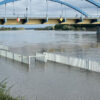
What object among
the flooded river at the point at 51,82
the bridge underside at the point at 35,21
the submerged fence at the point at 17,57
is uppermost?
the bridge underside at the point at 35,21

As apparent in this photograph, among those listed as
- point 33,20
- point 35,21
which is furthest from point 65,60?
point 35,21

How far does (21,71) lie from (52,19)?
53.2m

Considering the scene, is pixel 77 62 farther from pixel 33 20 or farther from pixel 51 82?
pixel 33 20

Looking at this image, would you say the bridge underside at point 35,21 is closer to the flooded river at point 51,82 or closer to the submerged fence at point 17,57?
the submerged fence at point 17,57

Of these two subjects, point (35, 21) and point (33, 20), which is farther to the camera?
point (35, 21)

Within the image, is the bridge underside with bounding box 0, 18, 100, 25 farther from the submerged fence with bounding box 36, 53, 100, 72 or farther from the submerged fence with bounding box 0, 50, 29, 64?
the submerged fence with bounding box 36, 53, 100, 72

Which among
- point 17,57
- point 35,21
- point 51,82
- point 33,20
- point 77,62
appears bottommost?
point 51,82

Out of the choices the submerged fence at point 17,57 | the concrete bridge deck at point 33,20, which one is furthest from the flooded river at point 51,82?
the concrete bridge deck at point 33,20

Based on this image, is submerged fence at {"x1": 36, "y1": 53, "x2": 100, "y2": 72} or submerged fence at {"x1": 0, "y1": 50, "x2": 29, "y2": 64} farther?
submerged fence at {"x1": 0, "y1": 50, "x2": 29, "y2": 64}

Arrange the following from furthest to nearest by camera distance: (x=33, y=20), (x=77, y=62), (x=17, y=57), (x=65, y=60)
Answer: (x=33, y=20)
(x=17, y=57)
(x=65, y=60)
(x=77, y=62)

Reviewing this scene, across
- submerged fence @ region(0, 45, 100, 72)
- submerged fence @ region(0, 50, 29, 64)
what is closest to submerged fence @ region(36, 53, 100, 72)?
submerged fence @ region(0, 45, 100, 72)

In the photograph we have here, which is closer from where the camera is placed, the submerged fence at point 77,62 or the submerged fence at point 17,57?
the submerged fence at point 77,62

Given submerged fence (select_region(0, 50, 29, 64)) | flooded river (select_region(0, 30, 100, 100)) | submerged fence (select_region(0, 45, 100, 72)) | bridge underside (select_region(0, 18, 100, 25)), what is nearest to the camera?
flooded river (select_region(0, 30, 100, 100))

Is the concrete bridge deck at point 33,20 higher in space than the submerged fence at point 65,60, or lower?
higher
